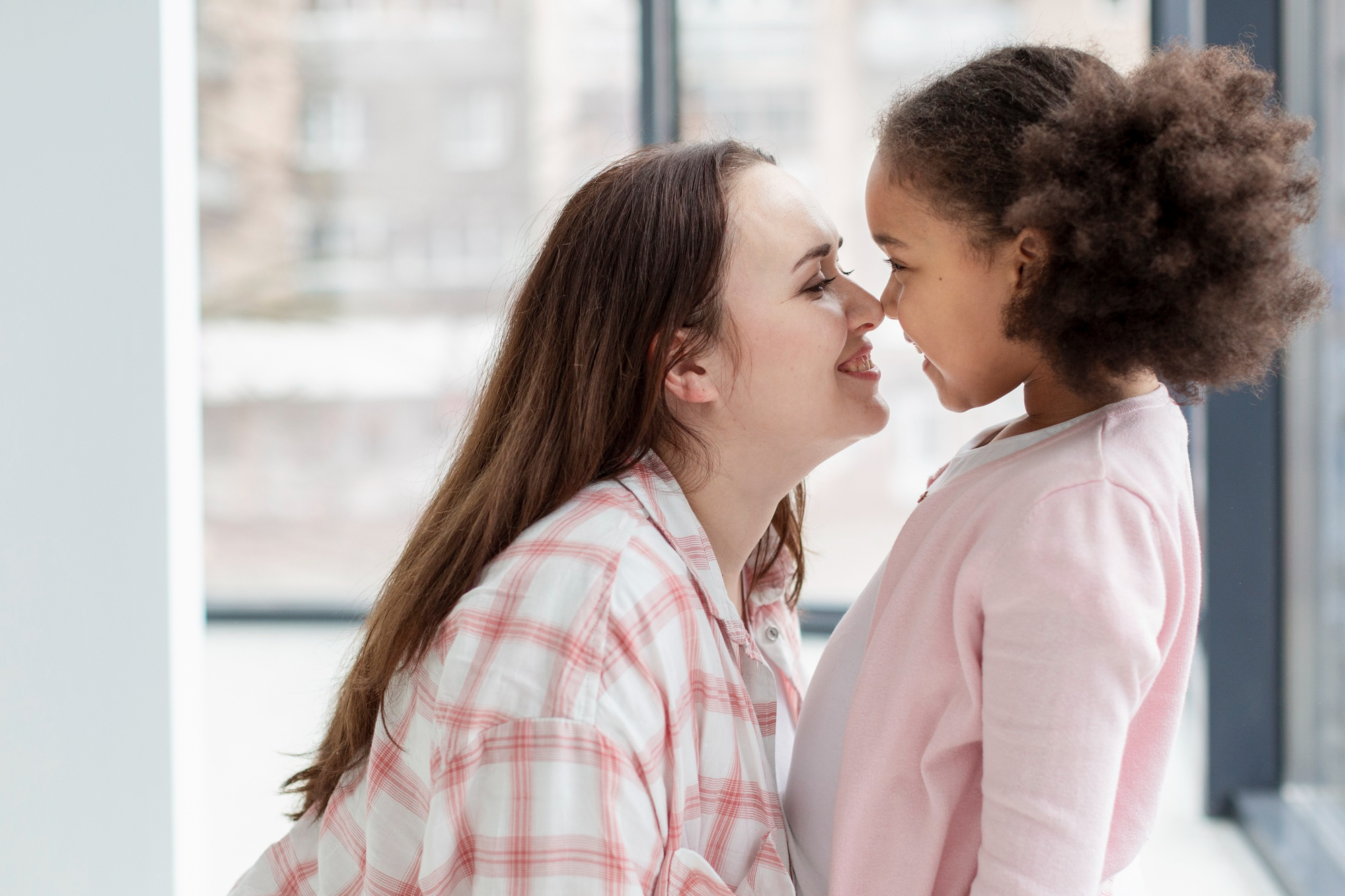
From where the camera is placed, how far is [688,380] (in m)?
1.26

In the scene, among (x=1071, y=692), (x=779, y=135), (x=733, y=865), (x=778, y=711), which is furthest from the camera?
(x=779, y=135)

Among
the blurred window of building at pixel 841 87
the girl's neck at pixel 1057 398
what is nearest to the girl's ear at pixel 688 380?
the girl's neck at pixel 1057 398

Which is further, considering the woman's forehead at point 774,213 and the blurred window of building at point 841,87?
the blurred window of building at point 841,87

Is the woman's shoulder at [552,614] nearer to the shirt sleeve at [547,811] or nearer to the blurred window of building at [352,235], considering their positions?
the shirt sleeve at [547,811]

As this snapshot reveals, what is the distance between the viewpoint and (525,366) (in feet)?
4.07

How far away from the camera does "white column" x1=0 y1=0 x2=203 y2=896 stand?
64.6 inches

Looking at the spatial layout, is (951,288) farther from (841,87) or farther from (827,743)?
(841,87)

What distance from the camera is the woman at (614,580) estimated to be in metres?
0.97

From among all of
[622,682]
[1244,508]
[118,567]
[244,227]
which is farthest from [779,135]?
[622,682]

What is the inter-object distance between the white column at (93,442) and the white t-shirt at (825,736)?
1.08 m

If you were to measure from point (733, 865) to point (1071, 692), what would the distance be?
415mm

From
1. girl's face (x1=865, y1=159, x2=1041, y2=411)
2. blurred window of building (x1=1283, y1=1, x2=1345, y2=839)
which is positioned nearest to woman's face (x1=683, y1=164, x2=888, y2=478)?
girl's face (x1=865, y1=159, x2=1041, y2=411)

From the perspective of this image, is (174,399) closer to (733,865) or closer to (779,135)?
(733,865)

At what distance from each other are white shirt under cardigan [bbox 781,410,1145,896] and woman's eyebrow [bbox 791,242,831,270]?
29cm
